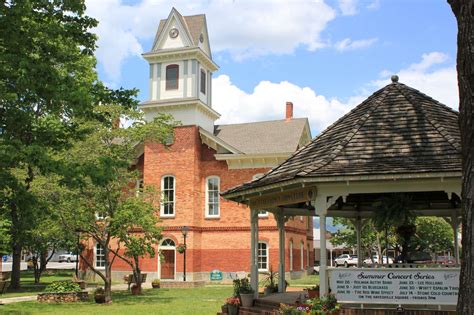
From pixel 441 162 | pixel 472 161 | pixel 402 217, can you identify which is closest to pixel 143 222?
pixel 402 217

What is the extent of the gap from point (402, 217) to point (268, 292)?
5350 mm

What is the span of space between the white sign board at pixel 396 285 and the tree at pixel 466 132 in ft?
22.4

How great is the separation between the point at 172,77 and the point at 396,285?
3145 centimetres

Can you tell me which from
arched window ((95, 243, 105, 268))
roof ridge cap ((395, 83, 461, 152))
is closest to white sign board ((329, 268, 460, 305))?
roof ridge cap ((395, 83, 461, 152))

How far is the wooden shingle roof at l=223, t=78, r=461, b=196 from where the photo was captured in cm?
1271

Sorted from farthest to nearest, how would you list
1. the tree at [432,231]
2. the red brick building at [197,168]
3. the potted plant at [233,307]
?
the tree at [432,231]
the red brick building at [197,168]
the potted plant at [233,307]

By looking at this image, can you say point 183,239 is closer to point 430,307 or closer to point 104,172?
point 104,172

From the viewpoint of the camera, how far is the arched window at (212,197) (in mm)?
40344

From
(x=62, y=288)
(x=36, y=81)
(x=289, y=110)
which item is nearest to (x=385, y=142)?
(x=36, y=81)

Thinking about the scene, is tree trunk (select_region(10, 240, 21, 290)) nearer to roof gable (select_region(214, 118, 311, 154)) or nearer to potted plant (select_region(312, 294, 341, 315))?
roof gable (select_region(214, 118, 311, 154))

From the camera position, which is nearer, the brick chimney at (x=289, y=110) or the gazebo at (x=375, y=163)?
the gazebo at (x=375, y=163)

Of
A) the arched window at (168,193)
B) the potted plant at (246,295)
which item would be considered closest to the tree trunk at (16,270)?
the arched window at (168,193)

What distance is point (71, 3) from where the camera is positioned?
15.6 m

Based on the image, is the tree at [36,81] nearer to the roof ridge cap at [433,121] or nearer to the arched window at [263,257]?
the roof ridge cap at [433,121]
